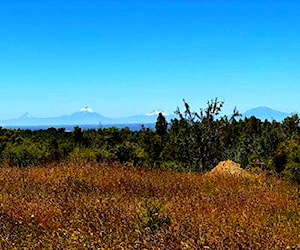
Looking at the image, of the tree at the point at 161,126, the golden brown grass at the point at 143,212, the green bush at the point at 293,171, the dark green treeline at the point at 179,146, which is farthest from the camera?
the tree at the point at 161,126

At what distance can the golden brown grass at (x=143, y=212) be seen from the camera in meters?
4.98

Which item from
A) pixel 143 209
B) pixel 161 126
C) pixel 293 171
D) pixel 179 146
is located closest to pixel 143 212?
pixel 143 209

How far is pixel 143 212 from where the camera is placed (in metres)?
5.85

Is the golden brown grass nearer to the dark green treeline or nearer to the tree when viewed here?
the dark green treeline

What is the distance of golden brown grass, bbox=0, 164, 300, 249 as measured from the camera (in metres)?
4.98

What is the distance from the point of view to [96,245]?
485 cm

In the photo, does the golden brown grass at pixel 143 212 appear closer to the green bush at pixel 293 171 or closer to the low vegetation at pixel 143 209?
the low vegetation at pixel 143 209

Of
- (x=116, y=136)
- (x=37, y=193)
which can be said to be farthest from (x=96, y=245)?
(x=116, y=136)

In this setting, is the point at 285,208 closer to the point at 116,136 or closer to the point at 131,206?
the point at 131,206

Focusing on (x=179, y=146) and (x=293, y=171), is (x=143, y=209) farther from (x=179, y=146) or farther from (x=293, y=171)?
(x=179, y=146)

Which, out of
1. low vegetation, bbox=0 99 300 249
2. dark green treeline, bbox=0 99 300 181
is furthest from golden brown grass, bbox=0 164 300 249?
dark green treeline, bbox=0 99 300 181

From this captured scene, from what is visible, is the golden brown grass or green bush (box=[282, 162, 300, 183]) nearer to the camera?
the golden brown grass

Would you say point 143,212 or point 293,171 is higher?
point 143,212

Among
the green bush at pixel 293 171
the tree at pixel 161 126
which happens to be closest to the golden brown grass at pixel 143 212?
the green bush at pixel 293 171
